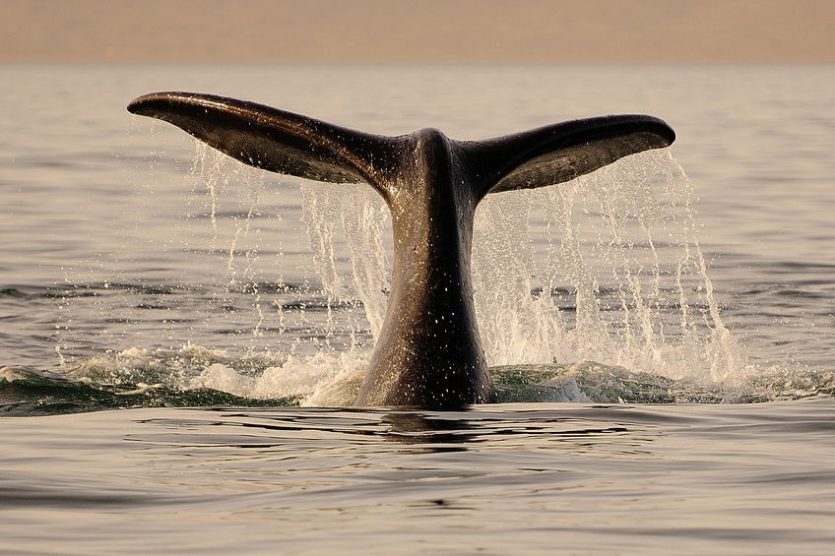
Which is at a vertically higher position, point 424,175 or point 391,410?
point 424,175

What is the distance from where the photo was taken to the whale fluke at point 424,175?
368 inches

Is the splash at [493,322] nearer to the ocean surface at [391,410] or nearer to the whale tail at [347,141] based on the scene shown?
the ocean surface at [391,410]

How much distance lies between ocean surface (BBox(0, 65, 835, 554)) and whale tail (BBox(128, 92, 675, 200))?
332 mm

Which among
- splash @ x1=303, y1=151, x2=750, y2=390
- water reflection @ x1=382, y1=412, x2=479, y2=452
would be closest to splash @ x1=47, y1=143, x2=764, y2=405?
splash @ x1=303, y1=151, x2=750, y2=390

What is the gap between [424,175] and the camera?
9875 millimetres

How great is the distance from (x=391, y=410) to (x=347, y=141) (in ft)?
6.01

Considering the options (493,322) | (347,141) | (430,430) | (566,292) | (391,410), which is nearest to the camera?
(430,430)

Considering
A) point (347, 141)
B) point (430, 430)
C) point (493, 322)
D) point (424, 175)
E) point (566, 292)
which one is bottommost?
point (430, 430)

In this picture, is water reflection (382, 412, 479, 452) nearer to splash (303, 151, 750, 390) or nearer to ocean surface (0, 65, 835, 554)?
ocean surface (0, 65, 835, 554)

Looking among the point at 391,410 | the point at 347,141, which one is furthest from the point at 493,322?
the point at 391,410

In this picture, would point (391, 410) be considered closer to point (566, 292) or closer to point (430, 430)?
point (430, 430)

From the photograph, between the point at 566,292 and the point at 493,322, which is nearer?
the point at 493,322

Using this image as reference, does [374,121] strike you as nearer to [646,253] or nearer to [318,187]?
[646,253]

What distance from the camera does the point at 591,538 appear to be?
6.52 metres
